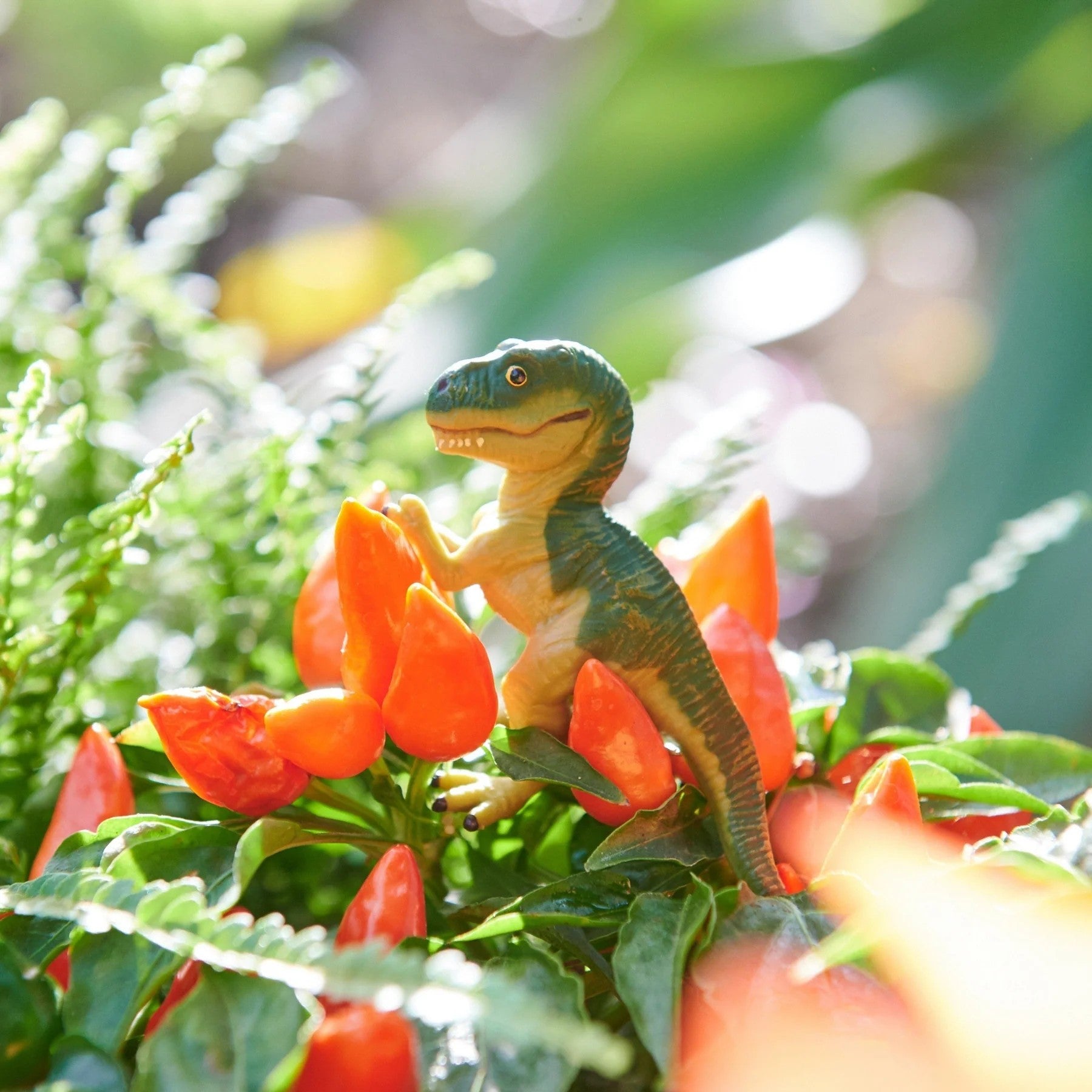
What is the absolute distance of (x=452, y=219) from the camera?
1.65m

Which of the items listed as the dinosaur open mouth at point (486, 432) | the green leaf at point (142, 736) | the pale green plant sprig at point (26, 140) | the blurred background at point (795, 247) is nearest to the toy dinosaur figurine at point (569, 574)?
the dinosaur open mouth at point (486, 432)

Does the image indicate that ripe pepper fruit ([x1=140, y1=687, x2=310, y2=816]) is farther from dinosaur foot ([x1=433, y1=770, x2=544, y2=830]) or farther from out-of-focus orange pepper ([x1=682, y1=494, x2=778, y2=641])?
out-of-focus orange pepper ([x1=682, y1=494, x2=778, y2=641])

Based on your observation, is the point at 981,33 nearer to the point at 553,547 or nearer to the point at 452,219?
the point at 452,219

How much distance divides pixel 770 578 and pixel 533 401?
11 cm

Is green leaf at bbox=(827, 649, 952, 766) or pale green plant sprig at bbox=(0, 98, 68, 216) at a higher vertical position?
pale green plant sprig at bbox=(0, 98, 68, 216)

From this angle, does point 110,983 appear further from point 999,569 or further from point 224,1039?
point 999,569

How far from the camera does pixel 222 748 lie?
0.31 meters

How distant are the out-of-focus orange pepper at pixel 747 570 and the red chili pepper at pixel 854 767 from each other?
0.05m

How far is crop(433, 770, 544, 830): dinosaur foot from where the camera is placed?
0.34 meters

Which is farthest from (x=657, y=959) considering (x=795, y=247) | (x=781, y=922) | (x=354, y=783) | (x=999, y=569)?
(x=795, y=247)

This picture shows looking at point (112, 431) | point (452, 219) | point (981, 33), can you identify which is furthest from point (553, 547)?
point (981, 33)

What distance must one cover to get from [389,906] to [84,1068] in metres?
0.08

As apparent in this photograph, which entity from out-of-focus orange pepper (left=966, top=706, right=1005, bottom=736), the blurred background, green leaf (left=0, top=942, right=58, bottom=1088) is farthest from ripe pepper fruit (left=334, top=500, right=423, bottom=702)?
the blurred background

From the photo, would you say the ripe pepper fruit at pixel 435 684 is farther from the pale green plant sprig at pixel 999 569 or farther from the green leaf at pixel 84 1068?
the pale green plant sprig at pixel 999 569
